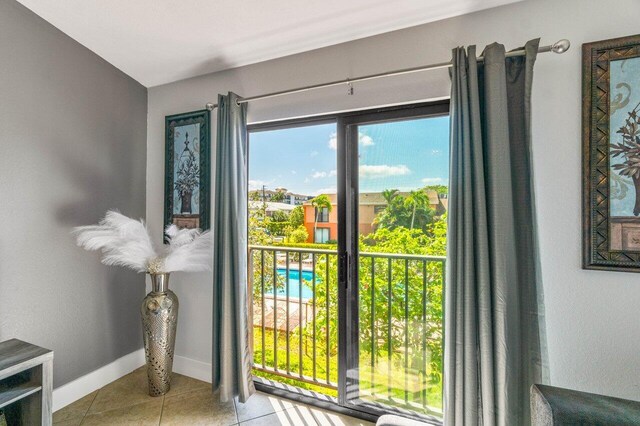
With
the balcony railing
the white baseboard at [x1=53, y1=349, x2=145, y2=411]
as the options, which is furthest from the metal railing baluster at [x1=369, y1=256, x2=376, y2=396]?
the white baseboard at [x1=53, y1=349, x2=145, y2=411]

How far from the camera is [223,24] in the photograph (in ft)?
6.27

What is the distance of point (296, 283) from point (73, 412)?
1650mm

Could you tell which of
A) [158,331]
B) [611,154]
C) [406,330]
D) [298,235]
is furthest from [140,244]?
[611,154]

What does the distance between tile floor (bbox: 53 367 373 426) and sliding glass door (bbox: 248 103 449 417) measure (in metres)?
0.15

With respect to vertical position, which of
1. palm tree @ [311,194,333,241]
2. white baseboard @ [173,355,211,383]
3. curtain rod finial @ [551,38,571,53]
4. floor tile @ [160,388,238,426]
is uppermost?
curtain rod finial @ [551,38,571,53]

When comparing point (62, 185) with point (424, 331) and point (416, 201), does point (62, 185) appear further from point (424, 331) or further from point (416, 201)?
point (424, 331)

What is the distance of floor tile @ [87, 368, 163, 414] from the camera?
2.13 metres

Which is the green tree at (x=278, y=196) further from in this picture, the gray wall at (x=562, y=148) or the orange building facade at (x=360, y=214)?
the gray wall at (x=562, y=148)

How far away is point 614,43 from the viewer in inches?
56.8

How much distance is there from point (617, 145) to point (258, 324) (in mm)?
2500

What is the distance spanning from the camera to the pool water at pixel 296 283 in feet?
7.80

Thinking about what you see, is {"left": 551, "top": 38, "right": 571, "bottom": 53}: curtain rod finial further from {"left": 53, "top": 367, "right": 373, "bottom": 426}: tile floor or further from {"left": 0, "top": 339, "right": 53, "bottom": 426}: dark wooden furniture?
{"left": 0, "top": 339, "right": 53, "bottom": 426}: dark wooden furniture

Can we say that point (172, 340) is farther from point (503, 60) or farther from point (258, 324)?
point (503, 60)

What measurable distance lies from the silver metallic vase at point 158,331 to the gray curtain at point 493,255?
1.82m
